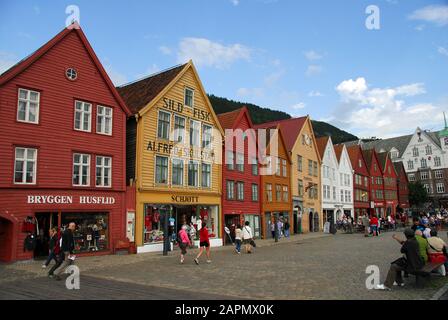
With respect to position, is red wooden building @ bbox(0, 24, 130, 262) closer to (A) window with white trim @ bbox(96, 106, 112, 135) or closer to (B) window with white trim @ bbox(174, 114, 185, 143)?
(A) window with white trim @ bbox(96, 106, 112, 135)

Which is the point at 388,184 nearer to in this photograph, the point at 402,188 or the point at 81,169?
the point at 402,188

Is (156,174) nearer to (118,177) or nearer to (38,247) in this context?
(118,177)

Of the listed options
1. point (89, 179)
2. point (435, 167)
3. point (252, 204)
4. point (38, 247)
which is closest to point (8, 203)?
point (38, 247)

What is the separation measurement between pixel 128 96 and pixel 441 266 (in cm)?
2184

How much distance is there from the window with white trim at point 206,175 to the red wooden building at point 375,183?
42.1 m

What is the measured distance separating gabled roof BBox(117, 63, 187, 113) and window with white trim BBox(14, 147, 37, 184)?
23.6 feet

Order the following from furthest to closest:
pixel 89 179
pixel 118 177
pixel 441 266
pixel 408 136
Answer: pixel 408 136 → pixel 118 177 → pixel 89 179 → pixel 441 266

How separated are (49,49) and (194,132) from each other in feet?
37.1

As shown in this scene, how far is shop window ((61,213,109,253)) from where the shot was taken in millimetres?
21016

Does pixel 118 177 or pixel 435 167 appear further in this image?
pixel 435 167

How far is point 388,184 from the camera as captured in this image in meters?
70.7

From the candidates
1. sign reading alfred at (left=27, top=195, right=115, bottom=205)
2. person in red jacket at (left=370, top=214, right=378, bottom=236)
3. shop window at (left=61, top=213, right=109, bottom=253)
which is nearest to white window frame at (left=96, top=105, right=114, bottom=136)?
sign reading alfred at (left=27, top=195, right=115, bottom=205)

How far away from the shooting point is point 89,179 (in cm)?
2197

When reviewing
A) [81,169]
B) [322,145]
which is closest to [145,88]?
[81,169]
